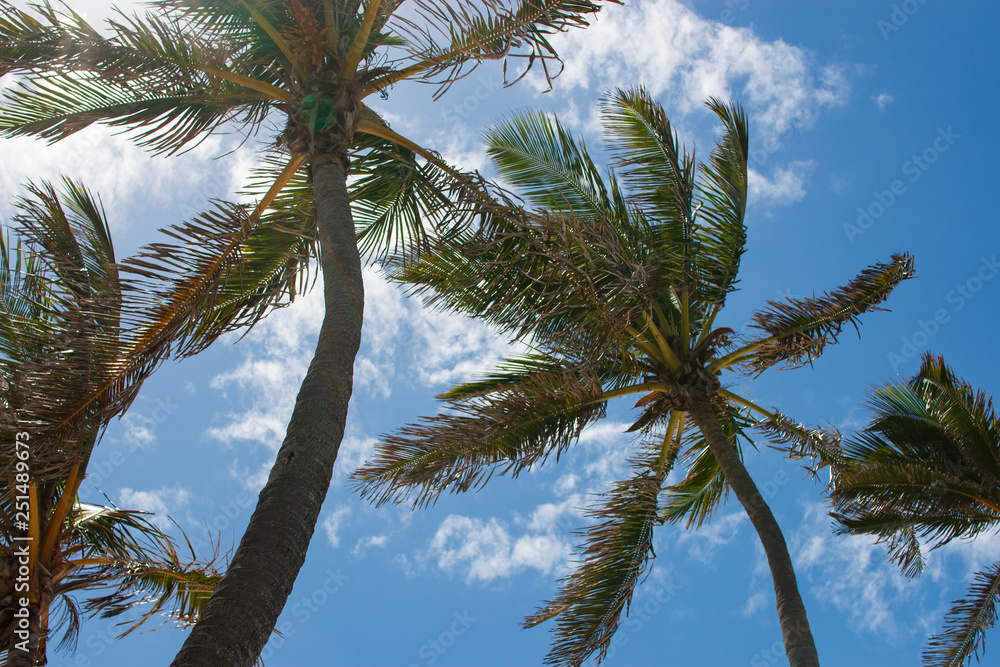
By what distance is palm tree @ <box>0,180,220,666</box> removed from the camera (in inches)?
177

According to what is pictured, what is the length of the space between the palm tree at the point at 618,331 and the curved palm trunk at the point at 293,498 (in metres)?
1.59

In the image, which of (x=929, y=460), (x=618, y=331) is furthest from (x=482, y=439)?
(x=929, y=460)

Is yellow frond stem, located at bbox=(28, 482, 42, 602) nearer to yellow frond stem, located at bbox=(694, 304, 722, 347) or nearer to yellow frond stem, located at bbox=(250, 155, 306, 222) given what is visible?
yellow frond stem, located at bbox=(250, 155, 306, 222)

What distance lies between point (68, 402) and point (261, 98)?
340cm

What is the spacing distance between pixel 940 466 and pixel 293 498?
10.4 m

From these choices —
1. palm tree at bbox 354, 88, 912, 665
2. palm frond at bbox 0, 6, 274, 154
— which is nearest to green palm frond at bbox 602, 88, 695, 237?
palm tree at bbox 354, 88, 912, 665

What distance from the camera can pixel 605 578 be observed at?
829 centimetres

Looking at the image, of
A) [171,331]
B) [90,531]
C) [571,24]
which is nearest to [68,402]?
[171,331]

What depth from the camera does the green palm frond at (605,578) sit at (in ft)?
26.2

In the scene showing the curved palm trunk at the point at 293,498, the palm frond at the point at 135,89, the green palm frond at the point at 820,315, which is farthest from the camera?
the green palm frond at the point at 820,315

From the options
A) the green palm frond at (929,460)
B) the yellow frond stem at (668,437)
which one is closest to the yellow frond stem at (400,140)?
the yellow frond stem at (668,437)

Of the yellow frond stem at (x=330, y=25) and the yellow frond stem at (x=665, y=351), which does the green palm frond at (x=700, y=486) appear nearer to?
the yellow frond stem at (x=665, y=351)

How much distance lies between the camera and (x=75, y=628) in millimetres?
8117

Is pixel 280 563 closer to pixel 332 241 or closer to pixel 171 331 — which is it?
pixel 171 331
